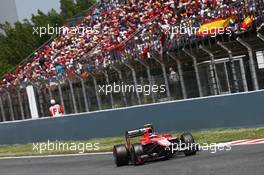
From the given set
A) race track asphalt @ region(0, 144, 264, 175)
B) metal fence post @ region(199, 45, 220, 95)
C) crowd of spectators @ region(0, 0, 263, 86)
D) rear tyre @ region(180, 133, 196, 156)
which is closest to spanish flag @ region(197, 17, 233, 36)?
crowd of spectators @ region(0, 0, 263, 86)

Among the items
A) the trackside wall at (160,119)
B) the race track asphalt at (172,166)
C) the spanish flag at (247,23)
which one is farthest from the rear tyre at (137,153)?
the spanish flag at (247,23)

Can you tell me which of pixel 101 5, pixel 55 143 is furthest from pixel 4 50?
pixel 55 143

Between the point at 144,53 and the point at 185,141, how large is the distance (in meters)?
9.58

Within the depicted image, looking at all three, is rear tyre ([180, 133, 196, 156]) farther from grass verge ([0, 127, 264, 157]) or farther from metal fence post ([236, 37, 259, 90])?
metal fence post ([236, 37, 259, 90])

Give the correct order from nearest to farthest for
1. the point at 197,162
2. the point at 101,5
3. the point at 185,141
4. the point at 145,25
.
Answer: the point at 197,162 < the point at 185,141 < the point at 145,25 < the point at 101,5

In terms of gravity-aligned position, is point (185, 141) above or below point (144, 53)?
below

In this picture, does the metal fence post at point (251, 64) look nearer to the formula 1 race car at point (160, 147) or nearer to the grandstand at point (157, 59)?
Answer: the grandstand at point (157, 59)

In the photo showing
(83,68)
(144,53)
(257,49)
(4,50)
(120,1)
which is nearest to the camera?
(257,49)

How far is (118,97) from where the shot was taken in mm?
21734

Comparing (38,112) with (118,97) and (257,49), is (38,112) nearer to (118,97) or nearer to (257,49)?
(118,97)

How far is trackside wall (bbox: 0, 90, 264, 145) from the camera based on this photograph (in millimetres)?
16372

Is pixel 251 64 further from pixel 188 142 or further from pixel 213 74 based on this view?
pixel 188 142

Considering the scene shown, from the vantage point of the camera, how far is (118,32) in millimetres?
29578

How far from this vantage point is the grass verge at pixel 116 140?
1540cm
